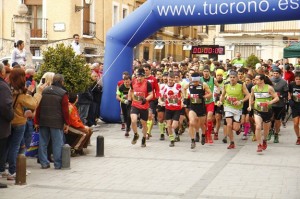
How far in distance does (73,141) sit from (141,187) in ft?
10.7

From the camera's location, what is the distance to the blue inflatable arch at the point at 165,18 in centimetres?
1574

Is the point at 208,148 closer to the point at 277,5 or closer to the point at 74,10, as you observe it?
the point at 277,5

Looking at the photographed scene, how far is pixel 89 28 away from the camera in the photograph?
116 feet

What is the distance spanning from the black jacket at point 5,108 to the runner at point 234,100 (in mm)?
6382

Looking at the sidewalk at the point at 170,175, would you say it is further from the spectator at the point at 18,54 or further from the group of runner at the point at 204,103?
the spectator at the point at 18,54

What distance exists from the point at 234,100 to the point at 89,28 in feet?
71.3

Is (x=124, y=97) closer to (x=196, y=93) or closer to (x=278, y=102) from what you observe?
(x=196, y=93)

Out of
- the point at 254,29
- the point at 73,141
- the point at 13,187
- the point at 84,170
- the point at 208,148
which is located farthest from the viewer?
the point at 254,29

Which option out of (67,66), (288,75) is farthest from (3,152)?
(288,75)

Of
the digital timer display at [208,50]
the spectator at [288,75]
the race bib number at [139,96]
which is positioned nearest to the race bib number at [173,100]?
the race bib number at [139,96]

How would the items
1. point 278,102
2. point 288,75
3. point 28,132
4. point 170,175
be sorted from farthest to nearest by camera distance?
point 288,75 < point 278,102 < point 28,132 < point 170,175

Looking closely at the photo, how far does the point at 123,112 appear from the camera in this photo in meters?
17.0

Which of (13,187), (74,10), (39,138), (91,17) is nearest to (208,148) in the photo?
(39,138)

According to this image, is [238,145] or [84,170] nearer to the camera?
[84,170]
